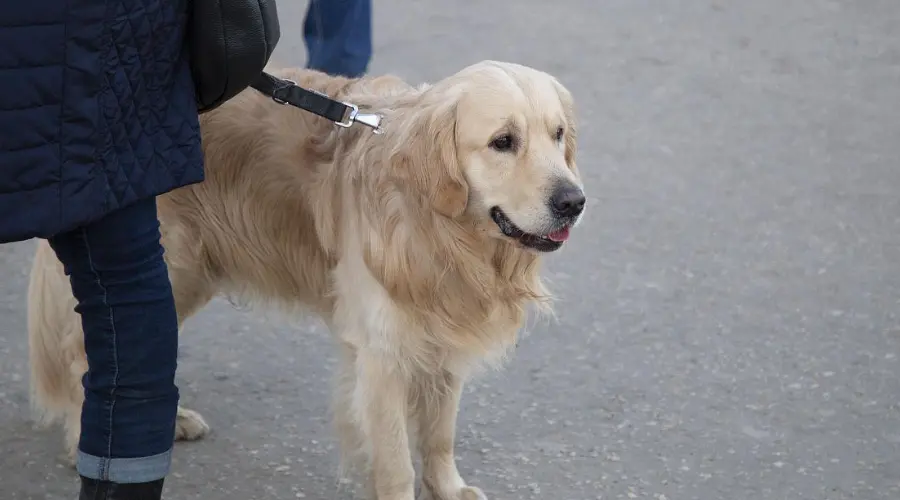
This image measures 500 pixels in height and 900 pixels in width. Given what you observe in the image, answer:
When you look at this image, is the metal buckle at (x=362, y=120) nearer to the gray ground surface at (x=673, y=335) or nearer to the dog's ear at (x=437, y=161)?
the dog's ear at (x=437, y=161)

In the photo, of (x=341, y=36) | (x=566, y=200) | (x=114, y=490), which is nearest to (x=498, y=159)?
(x=566, y=200)

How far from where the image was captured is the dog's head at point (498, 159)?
2.65m

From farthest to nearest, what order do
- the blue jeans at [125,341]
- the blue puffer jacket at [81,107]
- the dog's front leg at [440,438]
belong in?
the dog's front leg at [440,438] < the blue jeans at [125,341] < the blue puffer jacket at [81,107]

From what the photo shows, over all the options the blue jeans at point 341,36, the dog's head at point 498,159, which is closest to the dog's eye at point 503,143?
the dog's head at point 498,159

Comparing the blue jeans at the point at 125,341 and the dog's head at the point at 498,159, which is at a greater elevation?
the dog's head at the point at 498,159

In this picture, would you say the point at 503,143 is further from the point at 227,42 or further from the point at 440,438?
the point at 440,438

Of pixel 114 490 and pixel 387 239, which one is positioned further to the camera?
pixel 387 239

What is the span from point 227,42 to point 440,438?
3.92ft

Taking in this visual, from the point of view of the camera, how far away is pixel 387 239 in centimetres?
280

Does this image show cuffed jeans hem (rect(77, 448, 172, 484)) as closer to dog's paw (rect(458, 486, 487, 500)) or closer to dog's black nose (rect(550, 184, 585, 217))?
dog's paw (rect(458, 486, 487, 500))

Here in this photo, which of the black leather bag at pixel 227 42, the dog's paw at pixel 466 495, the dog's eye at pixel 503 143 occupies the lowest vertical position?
the dog's paw at pixel 466 495

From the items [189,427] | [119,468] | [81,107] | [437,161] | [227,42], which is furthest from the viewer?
[189,427]

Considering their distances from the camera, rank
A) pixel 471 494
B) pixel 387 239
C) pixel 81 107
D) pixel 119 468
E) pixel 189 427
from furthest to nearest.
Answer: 1. pixel 189 427
2. pixel 471 494
3. pixel 387 239
4. pixel 119 468
5. pixel 81 107

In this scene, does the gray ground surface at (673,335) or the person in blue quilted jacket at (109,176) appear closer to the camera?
the person in blue quilted jacket at (109,176)
